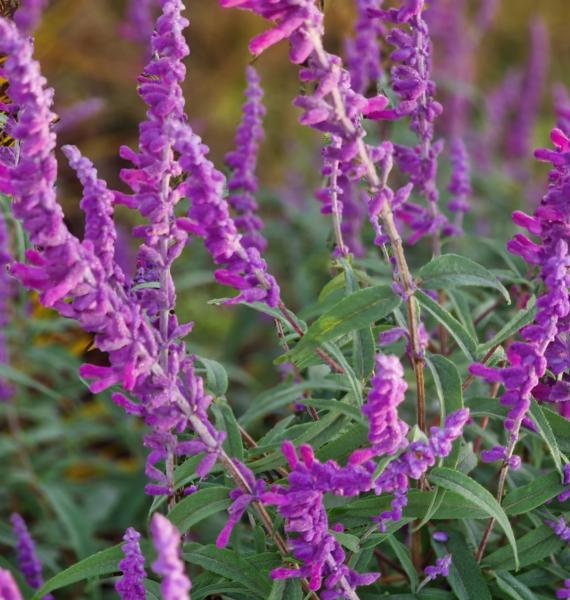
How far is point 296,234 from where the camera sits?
136 inches

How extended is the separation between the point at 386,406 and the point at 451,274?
0.89ft

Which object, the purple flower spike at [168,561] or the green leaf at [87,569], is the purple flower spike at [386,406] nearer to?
→ the purple flower spike at [168,561]

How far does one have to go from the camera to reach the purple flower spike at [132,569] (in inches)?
47.1

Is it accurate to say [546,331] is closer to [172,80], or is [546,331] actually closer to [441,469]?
[441,469]

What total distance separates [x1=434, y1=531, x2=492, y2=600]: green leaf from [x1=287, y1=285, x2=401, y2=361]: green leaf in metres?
0.52

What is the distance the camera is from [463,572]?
4.77 ft

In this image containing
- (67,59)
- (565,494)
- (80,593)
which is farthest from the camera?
(67,59)

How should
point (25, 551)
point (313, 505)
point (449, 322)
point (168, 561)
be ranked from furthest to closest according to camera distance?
A: point (25, 551) < point (449, 322) < point (313, 505) < point (168, 561)

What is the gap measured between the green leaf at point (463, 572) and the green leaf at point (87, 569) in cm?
55

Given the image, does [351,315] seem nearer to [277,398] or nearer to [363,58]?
[277,398]

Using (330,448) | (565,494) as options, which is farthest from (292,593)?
(565,494)

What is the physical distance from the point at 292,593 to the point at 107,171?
5.22 m

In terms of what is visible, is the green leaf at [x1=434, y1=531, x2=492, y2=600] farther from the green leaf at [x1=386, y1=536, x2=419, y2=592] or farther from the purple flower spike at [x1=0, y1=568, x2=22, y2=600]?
the purple flower spike at [x1=0, y1=568, x2=22, y2=600]

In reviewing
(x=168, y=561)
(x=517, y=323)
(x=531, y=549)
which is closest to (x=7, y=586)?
(x=168, y=561)
